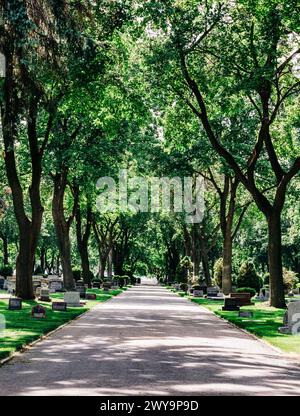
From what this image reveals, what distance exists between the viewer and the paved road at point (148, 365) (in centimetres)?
1000

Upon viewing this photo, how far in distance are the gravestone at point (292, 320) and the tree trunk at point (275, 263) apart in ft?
35.9

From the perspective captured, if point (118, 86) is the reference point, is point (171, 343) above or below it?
below

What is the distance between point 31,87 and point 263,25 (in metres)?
11.3

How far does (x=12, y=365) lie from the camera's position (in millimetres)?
12414

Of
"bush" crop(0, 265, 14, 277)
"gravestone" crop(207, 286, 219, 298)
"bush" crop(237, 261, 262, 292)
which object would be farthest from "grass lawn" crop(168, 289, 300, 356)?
"bush" crop(0, 265, 14, 277)

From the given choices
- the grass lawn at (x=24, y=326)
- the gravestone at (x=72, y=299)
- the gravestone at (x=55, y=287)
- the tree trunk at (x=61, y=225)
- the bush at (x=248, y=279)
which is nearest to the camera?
the grass lawn at (x=24, y=326)

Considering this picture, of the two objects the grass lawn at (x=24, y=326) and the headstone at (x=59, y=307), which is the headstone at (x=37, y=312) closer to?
the grass lawn at (x=24, y=326)

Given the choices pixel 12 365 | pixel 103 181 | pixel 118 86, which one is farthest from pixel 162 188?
pixel 12 365

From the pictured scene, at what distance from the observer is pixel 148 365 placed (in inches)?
489

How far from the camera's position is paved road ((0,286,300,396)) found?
10000mm

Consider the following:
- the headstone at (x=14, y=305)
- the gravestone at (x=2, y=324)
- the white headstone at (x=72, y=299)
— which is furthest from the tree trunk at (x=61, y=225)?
the gravestone at (x=2, y=324)

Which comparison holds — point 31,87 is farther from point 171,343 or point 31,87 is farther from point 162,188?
point 162,188

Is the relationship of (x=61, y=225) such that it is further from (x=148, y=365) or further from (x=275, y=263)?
(x=148, y=365)

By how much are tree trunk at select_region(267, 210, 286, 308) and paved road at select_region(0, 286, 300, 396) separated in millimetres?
11184
